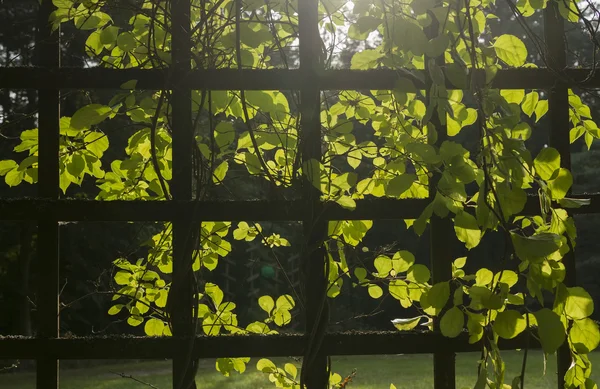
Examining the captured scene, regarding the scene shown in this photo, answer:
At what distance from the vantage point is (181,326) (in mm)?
1419

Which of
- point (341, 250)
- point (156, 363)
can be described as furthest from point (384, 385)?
point (341, 250)

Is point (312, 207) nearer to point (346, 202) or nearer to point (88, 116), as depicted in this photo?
point (346, 202)

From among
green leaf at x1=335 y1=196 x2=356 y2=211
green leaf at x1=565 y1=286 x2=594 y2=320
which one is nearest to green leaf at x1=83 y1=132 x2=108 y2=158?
green leaf at x1=335 y1=196 x2=356 y2=211

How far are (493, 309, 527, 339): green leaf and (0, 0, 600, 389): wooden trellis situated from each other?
0.28 metres

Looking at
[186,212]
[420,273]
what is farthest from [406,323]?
[186,212]

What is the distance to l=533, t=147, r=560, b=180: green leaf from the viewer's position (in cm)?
121

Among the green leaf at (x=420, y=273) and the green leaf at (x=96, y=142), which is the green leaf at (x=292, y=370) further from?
the green leaf at (x=96, y=142)

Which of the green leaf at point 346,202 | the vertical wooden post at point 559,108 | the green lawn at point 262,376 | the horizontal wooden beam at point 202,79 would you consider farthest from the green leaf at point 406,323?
the green lawn at point 262,376

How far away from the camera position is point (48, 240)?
141 cm

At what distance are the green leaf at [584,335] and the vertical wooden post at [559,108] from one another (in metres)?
0.25

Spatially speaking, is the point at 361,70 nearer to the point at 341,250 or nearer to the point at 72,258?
the point at 341,250

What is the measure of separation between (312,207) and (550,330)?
0.54 m

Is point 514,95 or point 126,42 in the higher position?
point 126,42

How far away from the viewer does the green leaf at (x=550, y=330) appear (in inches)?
41.9
